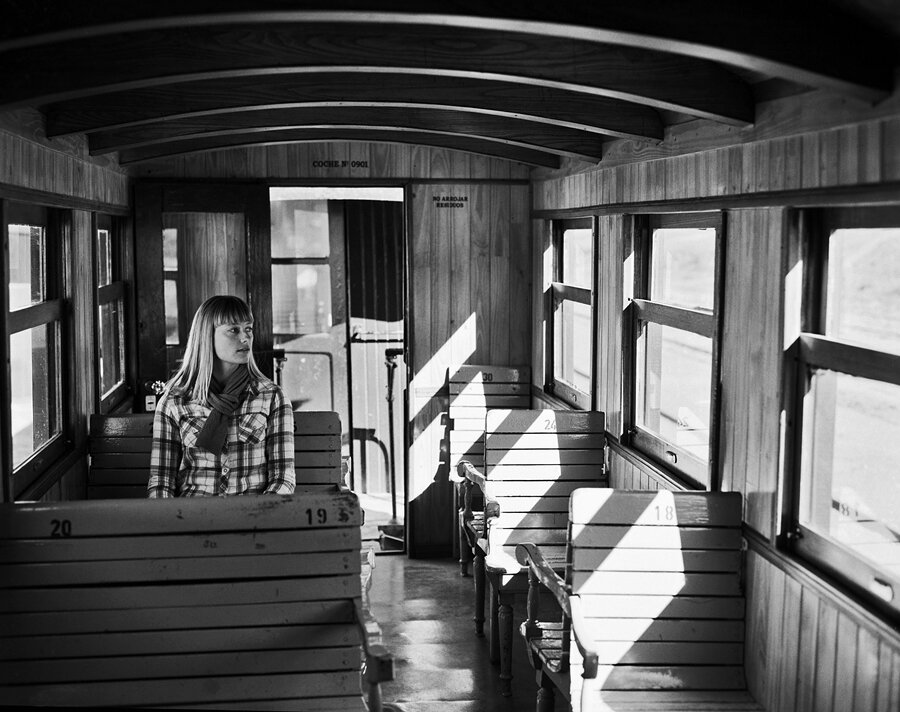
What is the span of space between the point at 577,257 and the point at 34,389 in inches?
132

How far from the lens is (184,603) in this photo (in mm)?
3381

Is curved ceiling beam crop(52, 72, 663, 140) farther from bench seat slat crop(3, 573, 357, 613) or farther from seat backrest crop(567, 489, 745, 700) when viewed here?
bench seat slat crop(3, 573, 357, 613)

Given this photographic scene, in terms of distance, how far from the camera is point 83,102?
4.41 meters

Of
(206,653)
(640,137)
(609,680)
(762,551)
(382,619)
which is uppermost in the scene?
(640,137)

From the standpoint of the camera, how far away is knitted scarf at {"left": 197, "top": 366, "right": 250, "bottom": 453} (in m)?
4.12

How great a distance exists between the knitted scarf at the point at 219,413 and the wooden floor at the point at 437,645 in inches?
64.1

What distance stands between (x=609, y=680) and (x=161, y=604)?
1593 mm

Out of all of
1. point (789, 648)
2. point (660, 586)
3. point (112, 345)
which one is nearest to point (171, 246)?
point (112, 345)

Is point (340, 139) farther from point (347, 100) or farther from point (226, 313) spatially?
point (226, 313)

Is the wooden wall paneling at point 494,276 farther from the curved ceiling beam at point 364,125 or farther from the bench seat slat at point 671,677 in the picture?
the bench seat slat at point 671,677

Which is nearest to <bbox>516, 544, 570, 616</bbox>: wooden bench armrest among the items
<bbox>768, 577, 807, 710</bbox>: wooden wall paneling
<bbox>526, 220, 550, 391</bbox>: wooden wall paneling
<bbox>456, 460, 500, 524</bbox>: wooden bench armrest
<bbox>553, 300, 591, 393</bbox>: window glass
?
<bbox>768, 577, 807, 710</bbox>: wooden wall paneling

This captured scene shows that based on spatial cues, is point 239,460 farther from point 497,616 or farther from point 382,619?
point 382,619

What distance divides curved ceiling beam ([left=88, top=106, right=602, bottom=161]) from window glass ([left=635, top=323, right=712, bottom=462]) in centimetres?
106

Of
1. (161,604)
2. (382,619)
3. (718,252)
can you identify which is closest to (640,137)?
(718,252)
